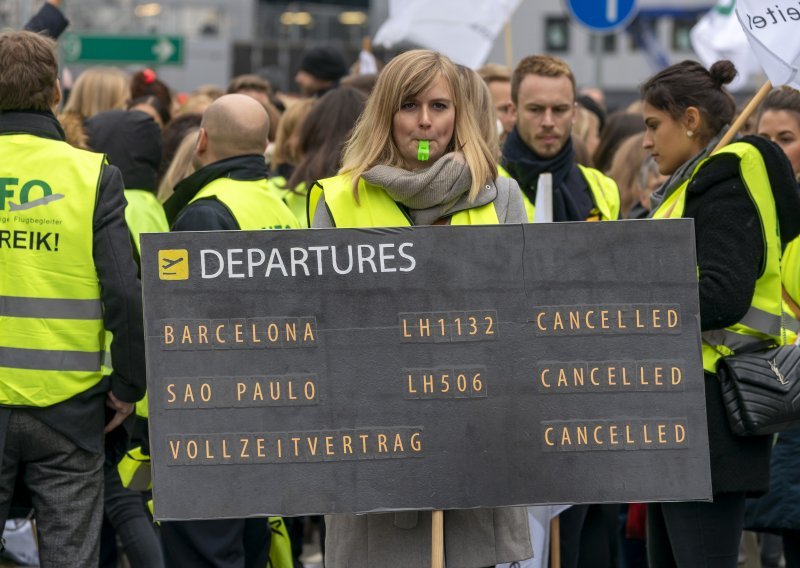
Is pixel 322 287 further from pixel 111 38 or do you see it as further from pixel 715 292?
pixel 111 38

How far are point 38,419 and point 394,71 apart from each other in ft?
5.43

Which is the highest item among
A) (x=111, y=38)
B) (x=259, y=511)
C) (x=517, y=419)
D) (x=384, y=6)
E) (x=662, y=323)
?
(x=384, y=6)

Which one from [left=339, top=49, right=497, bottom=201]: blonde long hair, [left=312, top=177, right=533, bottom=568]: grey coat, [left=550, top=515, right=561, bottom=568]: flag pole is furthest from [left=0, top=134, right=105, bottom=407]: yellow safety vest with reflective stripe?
[left=550, top=515, right=561, bottom=568]: flag pole

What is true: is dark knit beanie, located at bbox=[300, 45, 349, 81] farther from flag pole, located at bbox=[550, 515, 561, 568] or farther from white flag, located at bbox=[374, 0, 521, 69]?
flag pole, located at bbox=[550, 515, 561, 568]

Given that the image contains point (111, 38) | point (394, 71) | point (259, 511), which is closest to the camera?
point (259, 511)

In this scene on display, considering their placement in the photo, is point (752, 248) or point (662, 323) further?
point (752, 248)

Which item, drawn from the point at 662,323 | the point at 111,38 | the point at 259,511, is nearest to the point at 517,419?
the point at 662,323

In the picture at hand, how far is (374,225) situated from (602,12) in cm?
862

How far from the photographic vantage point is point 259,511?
3.87 meters

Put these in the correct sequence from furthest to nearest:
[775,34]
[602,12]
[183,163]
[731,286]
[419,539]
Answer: [602,12] → [183,163] → [775,34] → [731,286] → [419,539]

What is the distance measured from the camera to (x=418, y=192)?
13.5 feet

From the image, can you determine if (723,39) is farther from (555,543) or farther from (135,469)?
(135,469)

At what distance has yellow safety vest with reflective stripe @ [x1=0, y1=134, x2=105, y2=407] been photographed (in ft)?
15.5

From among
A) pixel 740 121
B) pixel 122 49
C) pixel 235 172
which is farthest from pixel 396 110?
pixel 122 49
